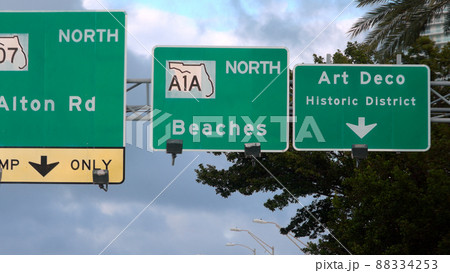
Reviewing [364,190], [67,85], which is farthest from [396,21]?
[67,85]

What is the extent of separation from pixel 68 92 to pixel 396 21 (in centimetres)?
1545

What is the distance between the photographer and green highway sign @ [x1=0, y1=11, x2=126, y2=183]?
1664 centimetres

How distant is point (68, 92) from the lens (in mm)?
16672

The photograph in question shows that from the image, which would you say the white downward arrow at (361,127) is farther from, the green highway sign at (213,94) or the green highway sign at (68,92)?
the green highway sign at (68,92)

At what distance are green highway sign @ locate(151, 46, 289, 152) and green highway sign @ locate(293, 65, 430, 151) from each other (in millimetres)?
788

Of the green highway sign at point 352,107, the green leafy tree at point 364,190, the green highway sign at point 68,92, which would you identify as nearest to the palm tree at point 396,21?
the green leafy tree at point 364,190

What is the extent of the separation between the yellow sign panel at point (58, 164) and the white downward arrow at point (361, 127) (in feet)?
16.2

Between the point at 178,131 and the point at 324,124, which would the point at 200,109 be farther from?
the point at 324,124

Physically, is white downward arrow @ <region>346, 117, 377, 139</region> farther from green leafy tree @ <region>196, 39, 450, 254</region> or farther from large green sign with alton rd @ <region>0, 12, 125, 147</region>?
green leafy tree @ <region>196, 39, 450, 254</region>

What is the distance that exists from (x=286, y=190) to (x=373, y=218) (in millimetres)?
9570

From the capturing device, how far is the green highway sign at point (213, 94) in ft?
55.7

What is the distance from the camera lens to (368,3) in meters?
29.0

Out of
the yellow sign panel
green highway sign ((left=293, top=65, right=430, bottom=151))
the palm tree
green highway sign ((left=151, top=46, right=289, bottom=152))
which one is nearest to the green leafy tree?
the palm tree

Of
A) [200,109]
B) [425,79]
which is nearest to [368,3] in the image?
[425,79]
